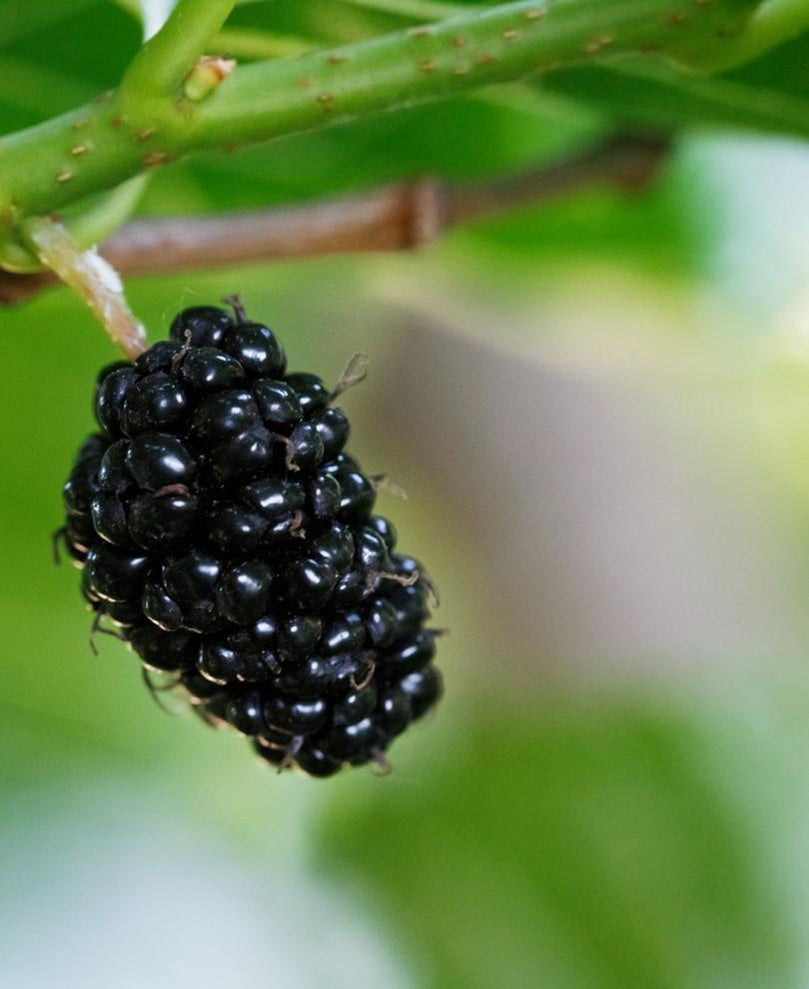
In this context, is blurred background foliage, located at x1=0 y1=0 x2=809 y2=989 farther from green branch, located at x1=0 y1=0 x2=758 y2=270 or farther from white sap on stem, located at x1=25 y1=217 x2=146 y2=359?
white sap on stem, located at x1=25 y1=217 x2=146 y2=359

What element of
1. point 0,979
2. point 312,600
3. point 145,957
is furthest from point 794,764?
point 312,600

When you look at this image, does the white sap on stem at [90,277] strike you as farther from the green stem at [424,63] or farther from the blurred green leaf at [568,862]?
the blurred green leaf at [568,862]

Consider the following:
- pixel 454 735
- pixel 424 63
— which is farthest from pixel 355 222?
pixel 454 735

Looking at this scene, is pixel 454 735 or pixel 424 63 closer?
pixel 424 63

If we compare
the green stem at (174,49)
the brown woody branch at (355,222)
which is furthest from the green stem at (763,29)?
the brown woody branch at (355,222)

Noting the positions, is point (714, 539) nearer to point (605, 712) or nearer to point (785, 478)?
point (785, 478)

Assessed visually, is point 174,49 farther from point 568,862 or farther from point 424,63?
point 568,862
